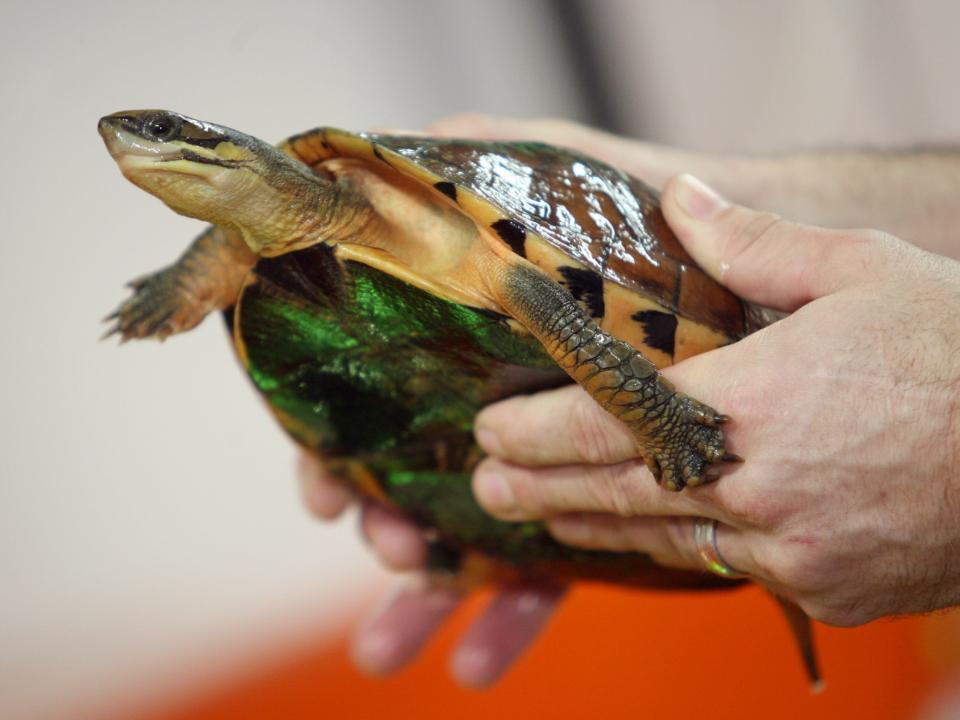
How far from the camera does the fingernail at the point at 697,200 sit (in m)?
0.99

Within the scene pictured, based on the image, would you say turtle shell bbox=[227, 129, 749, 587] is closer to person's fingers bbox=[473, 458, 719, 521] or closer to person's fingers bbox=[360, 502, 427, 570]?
person's fingers bbox=[473, 458, 719, 521]

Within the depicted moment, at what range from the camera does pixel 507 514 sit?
1100 millimetres

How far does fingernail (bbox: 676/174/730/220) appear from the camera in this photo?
0.99 meters

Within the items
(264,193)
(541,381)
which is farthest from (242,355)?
(541,381)

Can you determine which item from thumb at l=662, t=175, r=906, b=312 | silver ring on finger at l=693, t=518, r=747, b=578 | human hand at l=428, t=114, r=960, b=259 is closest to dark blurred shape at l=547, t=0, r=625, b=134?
human hand at l=428, t=114, r=960, b=259

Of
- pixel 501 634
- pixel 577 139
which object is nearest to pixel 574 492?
pixel 577 139

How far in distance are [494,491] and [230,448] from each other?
1138 mm

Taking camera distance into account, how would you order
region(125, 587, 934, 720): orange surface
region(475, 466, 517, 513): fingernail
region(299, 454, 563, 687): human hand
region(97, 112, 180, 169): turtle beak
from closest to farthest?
region(97, 112, 180, 169): turtle beak < region(475, 466, 517, 513): fingernail < region(299, 454, 563, 687): human hand < region(125, 587, 934, 720): orange surface

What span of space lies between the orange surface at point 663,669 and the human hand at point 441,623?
228 millimetres

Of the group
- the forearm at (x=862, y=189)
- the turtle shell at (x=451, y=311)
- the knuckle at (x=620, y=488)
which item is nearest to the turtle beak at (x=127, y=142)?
the turtle shell at (x=451, y=311)

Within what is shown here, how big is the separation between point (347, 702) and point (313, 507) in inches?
23.9

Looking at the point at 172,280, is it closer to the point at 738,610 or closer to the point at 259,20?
the point at 259,20

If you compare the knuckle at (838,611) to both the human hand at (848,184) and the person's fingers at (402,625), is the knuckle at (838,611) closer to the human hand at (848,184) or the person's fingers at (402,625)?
the human hand at (848,184)

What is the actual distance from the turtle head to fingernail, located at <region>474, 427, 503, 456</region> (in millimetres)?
344
